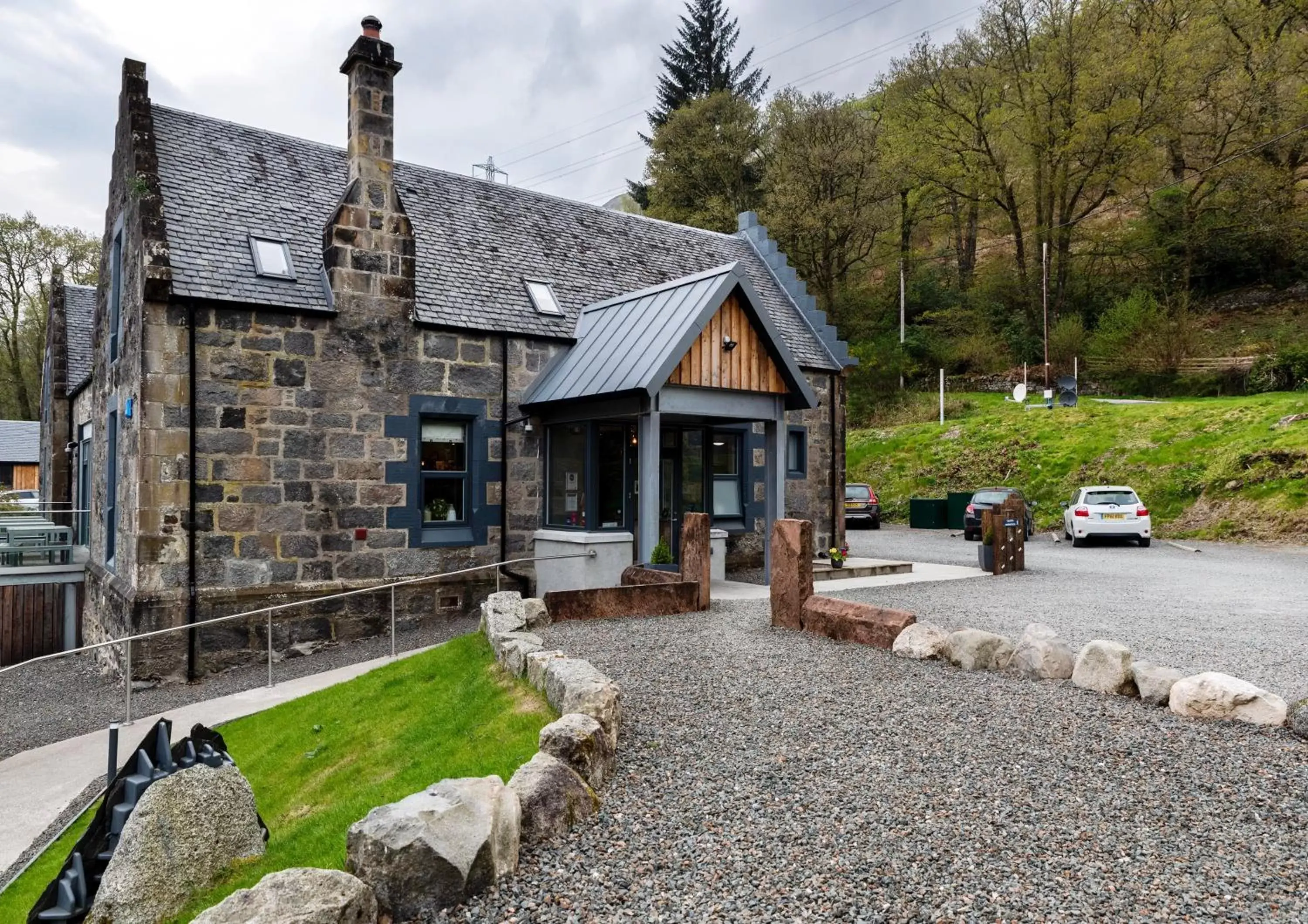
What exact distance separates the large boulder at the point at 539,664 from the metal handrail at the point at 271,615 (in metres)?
4.40

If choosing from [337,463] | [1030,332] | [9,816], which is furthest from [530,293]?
[1030,332]

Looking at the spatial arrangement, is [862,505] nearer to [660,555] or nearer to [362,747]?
[660,555]

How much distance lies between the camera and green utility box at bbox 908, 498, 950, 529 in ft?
95.0

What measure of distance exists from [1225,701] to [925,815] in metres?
2.96

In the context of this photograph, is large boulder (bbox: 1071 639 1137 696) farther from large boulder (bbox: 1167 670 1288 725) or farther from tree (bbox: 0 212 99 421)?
tree (bbox: 0 212 99 421)

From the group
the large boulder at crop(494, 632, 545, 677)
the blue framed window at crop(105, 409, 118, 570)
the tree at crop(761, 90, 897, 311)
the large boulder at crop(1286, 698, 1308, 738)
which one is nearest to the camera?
the large boulder at crop(1286, 698, 1308, 738)

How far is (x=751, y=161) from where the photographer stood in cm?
4259

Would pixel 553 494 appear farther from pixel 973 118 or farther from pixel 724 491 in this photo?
pixel 973 118

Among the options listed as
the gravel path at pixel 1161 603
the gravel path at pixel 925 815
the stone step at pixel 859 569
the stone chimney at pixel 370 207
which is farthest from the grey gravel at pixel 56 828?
the stone step at pixel 859 569

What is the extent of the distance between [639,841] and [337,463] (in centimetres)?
977

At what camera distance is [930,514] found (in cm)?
2908

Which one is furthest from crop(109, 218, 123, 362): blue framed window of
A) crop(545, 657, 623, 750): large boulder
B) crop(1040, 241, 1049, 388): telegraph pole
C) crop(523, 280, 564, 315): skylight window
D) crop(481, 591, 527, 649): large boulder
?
crop(1040, 241, 1049, 388): telegraph pole

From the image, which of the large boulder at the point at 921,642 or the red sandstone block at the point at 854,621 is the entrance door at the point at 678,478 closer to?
the red sandstone block at the point at 854,621

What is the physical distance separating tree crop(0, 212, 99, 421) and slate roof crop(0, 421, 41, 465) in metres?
3.75
